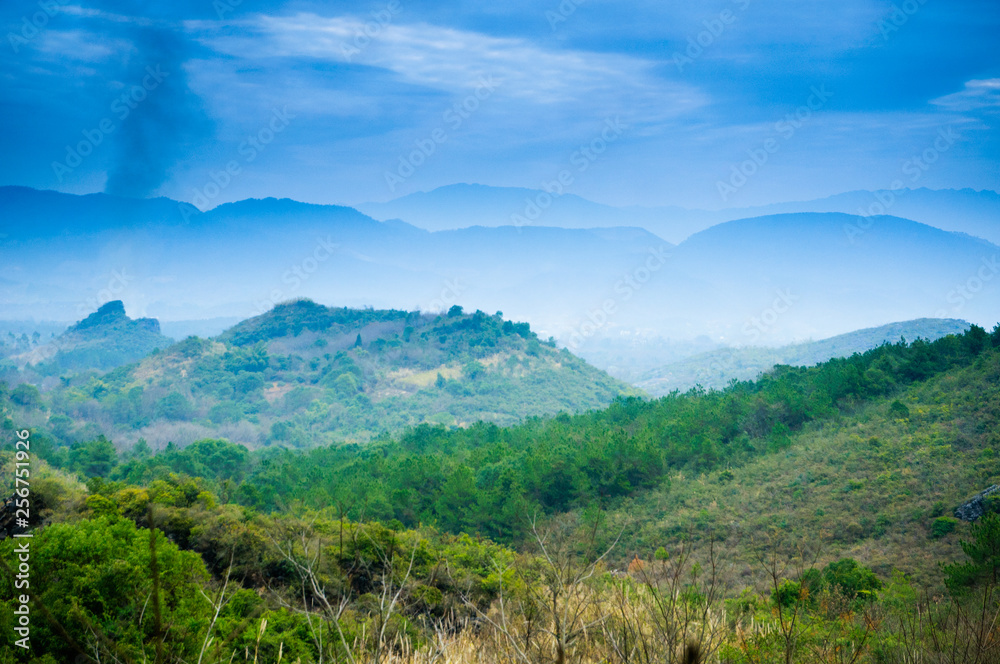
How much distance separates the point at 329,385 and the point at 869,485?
104 m

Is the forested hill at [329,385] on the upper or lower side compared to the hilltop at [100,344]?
lower

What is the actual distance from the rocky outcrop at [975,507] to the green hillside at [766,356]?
3467 inches

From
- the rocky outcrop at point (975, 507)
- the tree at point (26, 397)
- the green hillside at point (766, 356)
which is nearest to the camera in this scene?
the rocky outcrop at point (975, 507)

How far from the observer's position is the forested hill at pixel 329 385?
→ 88688 millimetres

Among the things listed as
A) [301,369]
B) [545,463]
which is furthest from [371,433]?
[545,463]

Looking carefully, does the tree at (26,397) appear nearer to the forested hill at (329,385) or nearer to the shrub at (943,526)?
the forested hill at (329,385)

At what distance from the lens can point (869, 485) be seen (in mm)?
24203

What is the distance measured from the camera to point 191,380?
11206 cm

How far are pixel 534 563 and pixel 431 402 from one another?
95.0 meters

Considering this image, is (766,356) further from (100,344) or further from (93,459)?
(100,344)

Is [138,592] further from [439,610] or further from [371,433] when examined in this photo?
[371,433]

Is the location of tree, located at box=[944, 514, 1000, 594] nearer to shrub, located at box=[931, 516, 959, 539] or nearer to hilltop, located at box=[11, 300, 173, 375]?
shrub, located at box=[931, 516, 959, 539]

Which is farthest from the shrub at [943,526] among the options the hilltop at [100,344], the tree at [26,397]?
the hilltop at [100,344]

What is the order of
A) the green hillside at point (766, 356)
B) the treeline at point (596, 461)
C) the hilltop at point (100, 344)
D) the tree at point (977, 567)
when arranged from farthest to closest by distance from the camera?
the hilltop at point (100, 344)
the green hillside at point (766, 356)
the treeline at point (596, 461)
the tree at point (977, 567)
